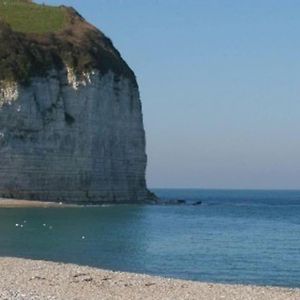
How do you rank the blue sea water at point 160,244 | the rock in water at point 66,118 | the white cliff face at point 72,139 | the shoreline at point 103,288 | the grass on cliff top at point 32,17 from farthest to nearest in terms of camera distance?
1. the grass on cliff top at point 32,17
2. the rock in water at point 66,118
3. the white cliff face at point 72,139
4. the blue sea water at point 160,244
5. the shoreline at point 103,288

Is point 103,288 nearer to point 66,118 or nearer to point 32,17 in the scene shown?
point 66,118

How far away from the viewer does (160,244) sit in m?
41.1

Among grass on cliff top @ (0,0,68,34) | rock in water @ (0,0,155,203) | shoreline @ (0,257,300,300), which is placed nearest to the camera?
shoreline @ (0,257,300,300)

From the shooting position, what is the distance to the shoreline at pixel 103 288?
2009cm

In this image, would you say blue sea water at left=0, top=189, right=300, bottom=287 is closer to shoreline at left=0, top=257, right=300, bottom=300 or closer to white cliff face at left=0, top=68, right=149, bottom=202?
shoreline at left=0, top=257, right=300, bottom=300

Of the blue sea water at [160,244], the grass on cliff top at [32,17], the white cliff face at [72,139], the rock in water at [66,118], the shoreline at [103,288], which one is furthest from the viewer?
the grass on cliff top at [32,17]

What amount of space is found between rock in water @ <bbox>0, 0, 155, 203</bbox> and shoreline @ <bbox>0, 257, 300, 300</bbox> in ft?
159

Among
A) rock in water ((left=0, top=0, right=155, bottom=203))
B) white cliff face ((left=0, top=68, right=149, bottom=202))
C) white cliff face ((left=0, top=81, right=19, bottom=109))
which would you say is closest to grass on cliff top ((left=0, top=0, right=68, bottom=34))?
rock in water ((left=0, top=0, right=155, bottom=203))

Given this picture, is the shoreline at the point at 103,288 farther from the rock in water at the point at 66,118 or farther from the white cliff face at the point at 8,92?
the white cliff face at the point at 8,92

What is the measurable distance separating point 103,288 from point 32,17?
233 ft

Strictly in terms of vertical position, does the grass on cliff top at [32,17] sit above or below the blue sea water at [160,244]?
above

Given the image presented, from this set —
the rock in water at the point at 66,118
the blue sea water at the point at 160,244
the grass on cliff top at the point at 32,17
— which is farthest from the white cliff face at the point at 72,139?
the blue sea water at the point at 160,244

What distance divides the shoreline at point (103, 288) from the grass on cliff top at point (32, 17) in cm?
6333

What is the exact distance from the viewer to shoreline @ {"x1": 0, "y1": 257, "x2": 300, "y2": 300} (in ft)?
65.9
